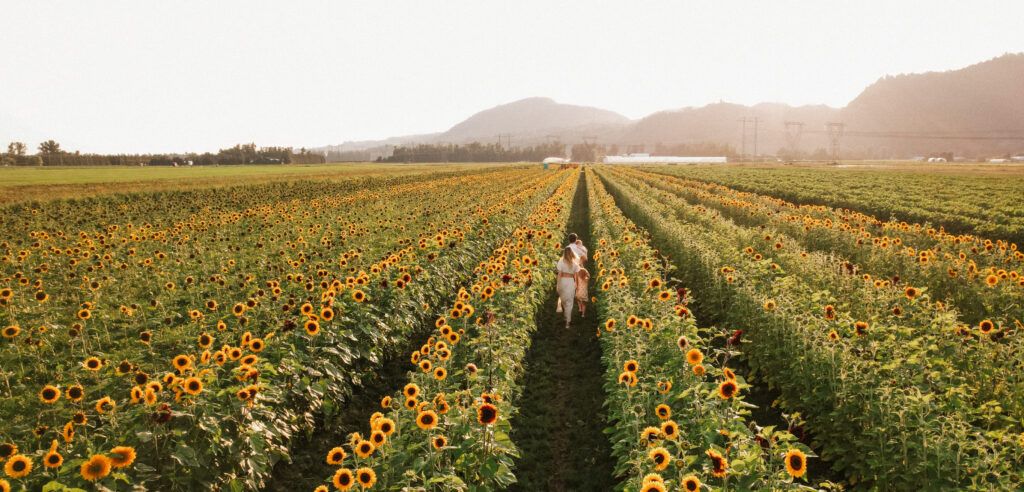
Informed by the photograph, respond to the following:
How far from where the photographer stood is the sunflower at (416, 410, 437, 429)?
12.3 feet

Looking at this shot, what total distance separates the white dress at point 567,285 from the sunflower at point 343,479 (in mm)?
7132

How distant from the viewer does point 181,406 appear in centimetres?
424

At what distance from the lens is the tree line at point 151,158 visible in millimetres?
88500

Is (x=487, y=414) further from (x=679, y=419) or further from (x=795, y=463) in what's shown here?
(x=795, y=463)

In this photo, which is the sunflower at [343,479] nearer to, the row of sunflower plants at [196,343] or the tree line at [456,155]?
the row of sunflower plants at [196,343]

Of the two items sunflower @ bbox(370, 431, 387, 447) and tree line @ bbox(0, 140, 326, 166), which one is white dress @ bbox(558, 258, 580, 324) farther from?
tree line @ bbox(0, 140, 326, 166)

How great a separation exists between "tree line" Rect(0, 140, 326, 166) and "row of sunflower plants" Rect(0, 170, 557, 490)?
10198 centimetres

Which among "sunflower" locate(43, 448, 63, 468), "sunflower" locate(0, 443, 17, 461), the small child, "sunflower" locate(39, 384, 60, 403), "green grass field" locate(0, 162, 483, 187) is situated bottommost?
the small child

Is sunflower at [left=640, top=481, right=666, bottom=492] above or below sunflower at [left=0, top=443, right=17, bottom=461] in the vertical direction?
below

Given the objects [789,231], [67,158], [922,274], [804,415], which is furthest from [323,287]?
[67,158]

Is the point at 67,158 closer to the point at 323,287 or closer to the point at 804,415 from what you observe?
the point at 323,287

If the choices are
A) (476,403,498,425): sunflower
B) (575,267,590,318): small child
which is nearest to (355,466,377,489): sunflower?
(476,403,498,425): sunflower

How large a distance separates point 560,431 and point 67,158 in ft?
396

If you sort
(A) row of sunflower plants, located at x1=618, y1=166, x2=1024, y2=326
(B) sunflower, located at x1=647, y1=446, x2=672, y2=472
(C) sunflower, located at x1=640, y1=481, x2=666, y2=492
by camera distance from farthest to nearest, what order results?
(A) row of sunflower plants, located at x1=618, y1=166, x2=1024, y2=326 < (B) sunflower, located at x1=647, y1=446, x2=672, y2=472 < (C) sunflower, located at x1=640, y1=481, x2=666, y2=492
